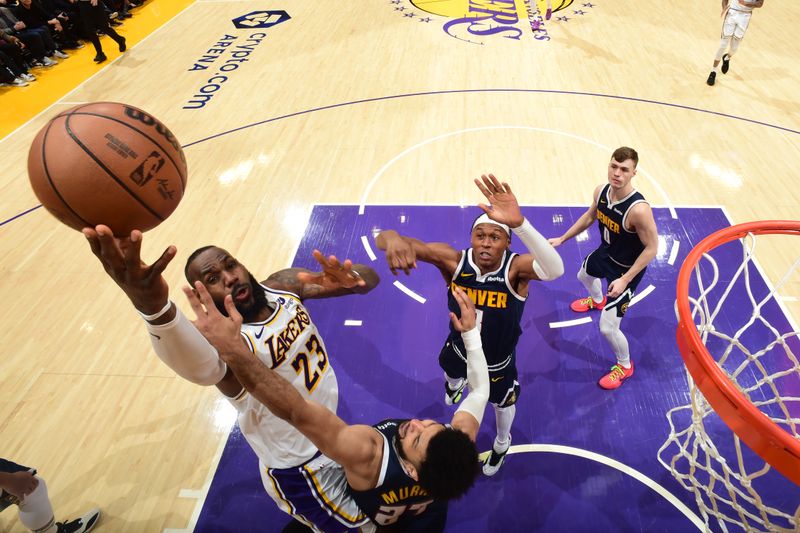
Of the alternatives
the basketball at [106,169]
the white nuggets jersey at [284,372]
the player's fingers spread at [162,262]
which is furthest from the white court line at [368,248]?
the player's fingers spread at [162,262]

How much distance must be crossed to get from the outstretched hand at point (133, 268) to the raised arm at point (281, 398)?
14cm

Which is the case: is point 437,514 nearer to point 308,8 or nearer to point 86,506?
point 86,506

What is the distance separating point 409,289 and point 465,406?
2.57 m

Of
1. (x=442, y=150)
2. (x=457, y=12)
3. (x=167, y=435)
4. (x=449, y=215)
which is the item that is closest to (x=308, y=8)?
(x=457, y=12)

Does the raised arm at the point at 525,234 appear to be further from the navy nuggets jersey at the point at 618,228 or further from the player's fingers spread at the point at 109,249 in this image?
the player's fingers spread at the point at 109,249

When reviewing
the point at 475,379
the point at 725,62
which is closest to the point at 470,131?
the point at 725,62

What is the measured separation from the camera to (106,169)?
7.28ft

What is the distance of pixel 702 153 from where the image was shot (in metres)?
6.71

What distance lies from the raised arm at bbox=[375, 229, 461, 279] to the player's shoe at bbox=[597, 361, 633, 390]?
1.70 metres

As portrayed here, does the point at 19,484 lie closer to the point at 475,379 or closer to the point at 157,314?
the point at 157,314

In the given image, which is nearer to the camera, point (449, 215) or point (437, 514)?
point (437, 514)

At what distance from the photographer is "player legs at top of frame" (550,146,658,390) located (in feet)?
11.8

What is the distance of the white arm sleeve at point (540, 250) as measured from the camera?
9.25 ft

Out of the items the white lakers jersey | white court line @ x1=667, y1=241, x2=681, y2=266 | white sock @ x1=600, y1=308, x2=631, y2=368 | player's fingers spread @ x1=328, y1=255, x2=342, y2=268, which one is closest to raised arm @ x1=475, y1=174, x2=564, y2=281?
player's fingers spread @ x1=328, y1=255, x2=342, y2=268
